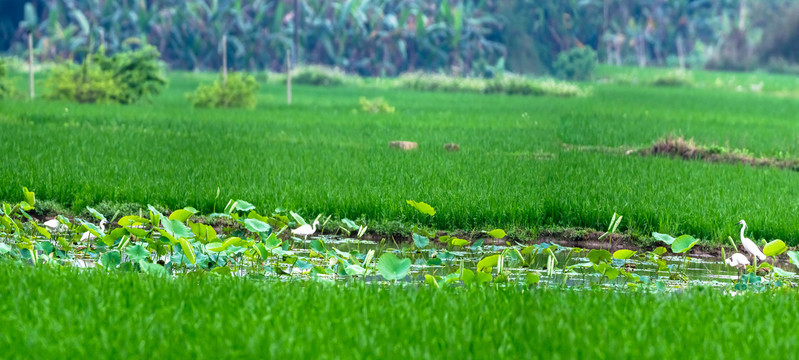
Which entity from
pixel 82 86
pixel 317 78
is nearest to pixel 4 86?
pixel 82 86

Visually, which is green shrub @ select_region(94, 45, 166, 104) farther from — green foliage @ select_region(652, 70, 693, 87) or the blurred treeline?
the blurred treeline

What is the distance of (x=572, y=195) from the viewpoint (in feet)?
24.7

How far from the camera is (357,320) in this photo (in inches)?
144

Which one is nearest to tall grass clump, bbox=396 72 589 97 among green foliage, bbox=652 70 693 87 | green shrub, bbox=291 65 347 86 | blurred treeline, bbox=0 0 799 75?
green shrub, bbox=291 65 347 86

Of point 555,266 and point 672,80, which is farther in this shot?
point 672,80

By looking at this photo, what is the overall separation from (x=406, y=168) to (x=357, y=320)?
567 centimetres

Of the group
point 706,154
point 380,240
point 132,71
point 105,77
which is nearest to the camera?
point 380,240

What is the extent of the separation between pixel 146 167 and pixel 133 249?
4.31 m

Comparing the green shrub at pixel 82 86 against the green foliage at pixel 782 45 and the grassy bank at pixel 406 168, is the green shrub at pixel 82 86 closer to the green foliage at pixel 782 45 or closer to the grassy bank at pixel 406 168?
the grassy bank at pixel 406 168

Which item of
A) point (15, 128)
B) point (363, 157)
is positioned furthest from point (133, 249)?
point (15, 128)

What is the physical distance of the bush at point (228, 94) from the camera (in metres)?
20.0

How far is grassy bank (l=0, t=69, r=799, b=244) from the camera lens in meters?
7.04

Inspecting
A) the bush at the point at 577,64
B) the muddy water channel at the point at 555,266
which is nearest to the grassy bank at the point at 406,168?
the muddy water channel at the point at 555,266

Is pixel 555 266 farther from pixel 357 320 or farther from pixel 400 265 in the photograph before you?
pixel 357 320
